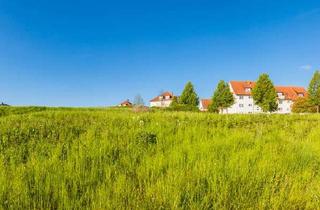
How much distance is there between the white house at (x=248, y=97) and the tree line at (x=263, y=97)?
2067 centimetres

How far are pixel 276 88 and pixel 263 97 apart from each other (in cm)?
3966

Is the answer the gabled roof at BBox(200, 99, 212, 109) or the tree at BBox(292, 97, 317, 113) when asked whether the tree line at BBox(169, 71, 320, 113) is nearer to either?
the tree at BBox(292, 97, 317, 113)

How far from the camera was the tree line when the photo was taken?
197ft

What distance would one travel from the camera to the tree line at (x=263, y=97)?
60.2 metres

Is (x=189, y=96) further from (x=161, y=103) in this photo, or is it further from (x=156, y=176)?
(x=156, y=176)

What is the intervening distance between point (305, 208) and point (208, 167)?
1.19 meters

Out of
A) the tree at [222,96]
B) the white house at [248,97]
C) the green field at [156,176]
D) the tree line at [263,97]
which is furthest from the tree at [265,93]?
the green field at [156,176]

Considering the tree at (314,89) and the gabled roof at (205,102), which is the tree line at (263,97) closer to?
the tree at (314,89)

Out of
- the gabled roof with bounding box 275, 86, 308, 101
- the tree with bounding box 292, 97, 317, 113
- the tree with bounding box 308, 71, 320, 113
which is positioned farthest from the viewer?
the gabled roof with bounding box 275, 86, 308, 101

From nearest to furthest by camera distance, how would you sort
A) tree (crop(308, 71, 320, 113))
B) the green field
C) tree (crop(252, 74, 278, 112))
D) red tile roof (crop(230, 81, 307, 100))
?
1. the green field
2. tree (crop(252, 74, 278, 112))
3. tree (crop(308, 71, 320, 113))
4. red tile roof (crop(230, 81, 307, 100))

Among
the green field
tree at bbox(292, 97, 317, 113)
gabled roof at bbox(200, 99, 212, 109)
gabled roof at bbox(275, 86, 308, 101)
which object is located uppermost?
gabled roof at bbox(275, 86, 308, 101)

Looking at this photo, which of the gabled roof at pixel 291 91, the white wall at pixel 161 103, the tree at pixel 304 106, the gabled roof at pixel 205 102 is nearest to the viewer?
the tree at pixel 304 106

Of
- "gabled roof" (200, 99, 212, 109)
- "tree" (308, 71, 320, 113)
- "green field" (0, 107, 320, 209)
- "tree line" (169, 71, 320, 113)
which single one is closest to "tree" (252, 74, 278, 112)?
"tree line" (169, 71, 320, 113)

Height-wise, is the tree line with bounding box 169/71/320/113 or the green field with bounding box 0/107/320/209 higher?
the tree line with bounding box 169/71/320/113
